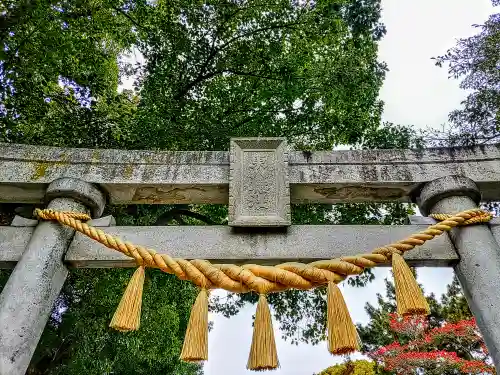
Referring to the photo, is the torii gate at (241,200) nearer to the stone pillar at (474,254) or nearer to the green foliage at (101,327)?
the stone pillar at (474,254)

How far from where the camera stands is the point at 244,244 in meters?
2.63

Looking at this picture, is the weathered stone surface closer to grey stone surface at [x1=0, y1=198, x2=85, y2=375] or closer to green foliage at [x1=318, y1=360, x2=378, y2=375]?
grey stone surface at [x1=0, y1=198, x2=85, y2=375]

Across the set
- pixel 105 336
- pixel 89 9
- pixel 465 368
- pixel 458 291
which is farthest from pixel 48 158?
pixel 458 291

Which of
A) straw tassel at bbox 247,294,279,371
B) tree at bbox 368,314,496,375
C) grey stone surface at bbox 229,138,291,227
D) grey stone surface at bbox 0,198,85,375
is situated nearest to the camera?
straw tassel at bbox 247,294,279,371

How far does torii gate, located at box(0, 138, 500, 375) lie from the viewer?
2.39 m

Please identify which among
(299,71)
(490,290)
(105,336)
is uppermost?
(299,71)

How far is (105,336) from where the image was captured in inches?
245

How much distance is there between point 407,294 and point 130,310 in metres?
1.59

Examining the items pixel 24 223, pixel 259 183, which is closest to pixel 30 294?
pixel 24 223

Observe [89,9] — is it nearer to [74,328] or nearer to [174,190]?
[174,190]

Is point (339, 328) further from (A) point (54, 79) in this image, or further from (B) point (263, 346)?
(A) point (54, 79)

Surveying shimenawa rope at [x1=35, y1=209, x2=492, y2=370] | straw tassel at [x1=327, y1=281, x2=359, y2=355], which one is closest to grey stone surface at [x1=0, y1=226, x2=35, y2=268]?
shimenawa rope at [x1=35, y1=209, x2=492, y2=370]

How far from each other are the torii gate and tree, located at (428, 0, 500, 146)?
136 inches

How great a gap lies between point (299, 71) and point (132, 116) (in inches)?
119
